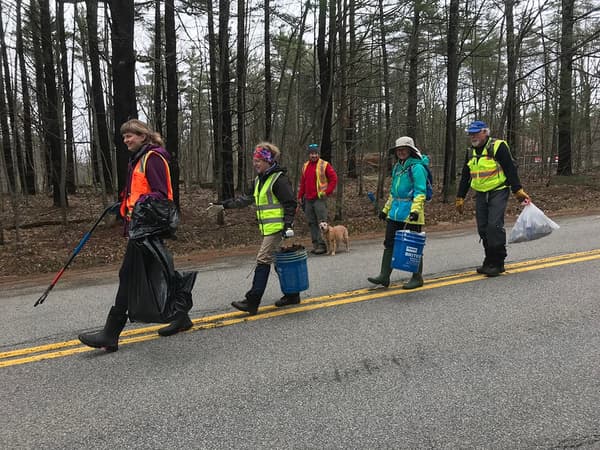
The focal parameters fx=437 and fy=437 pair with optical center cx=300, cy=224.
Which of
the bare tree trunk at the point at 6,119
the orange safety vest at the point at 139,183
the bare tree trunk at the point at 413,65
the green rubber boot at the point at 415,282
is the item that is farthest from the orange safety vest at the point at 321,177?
the bare tree trunk at the point at 6,119

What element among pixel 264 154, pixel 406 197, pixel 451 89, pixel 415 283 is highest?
pixel 451 89

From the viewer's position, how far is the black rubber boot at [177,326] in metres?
4.33

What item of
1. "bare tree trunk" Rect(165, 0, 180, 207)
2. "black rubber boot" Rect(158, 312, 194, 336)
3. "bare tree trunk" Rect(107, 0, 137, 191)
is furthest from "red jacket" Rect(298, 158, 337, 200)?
"bare tree trunk" Rect(165, 0, 180, 207)

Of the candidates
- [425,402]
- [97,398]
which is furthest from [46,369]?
[425,402]

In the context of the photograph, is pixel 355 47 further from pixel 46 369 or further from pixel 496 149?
pixel 46 369

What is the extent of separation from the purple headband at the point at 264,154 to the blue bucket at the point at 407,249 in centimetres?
188

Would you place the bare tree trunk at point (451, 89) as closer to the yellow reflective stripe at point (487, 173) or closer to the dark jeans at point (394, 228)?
the yellow reflective stripe at point (487, 173)

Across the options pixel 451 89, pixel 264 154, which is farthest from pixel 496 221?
pixel 451 89

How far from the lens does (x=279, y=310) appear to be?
5.03 meters

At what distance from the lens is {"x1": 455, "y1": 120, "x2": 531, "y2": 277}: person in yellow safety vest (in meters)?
5.97

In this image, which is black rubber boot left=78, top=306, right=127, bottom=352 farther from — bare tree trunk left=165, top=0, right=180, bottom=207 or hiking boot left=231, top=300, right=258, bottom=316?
bare tree trunk left=165, top=0, right=180, bottom=207

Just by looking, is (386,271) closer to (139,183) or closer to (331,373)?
(331,373)

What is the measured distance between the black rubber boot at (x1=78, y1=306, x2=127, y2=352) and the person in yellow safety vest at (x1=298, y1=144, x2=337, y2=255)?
503 centimetres

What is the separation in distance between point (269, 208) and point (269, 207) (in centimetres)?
1
